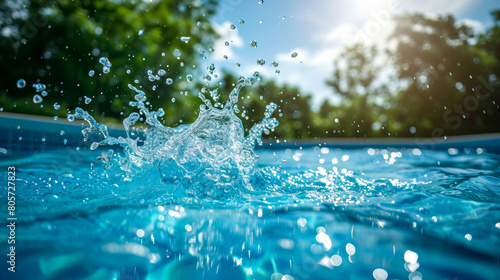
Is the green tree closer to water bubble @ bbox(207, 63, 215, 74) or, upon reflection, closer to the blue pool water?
water bubble @ bbox(207, 63, 215, 74)

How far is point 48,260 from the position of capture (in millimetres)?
1003

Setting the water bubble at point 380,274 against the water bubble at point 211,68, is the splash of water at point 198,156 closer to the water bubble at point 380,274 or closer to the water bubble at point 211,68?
the water bubble at point 211,68

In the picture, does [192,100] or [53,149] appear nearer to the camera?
[53,149]

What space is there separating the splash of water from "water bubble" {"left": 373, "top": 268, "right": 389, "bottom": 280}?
1.12 meters

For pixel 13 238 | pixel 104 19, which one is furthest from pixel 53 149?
pixel 104 19

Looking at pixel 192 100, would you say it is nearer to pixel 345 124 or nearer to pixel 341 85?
pixel 345 124

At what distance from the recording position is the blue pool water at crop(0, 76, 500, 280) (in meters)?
1.00

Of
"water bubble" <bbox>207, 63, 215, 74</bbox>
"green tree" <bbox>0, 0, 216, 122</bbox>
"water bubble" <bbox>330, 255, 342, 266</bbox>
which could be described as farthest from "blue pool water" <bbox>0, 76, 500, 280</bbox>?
"green tree" <bbox>0, 0, 216, 122</bbox>

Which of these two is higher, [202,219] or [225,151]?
[225,151]

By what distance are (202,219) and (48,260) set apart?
62 cm

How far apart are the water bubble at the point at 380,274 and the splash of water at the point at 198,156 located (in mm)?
1124

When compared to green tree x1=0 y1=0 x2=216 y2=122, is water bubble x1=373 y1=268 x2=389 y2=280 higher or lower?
lower

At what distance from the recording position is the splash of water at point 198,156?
214cm

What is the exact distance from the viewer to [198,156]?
7.95 ft
